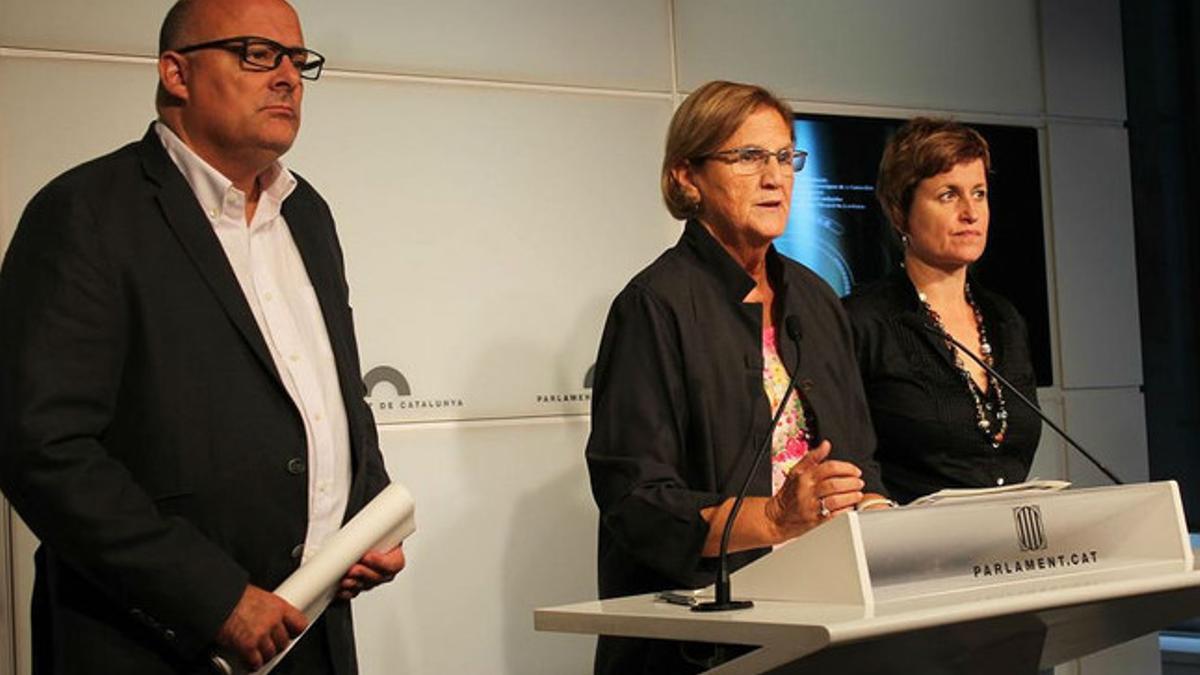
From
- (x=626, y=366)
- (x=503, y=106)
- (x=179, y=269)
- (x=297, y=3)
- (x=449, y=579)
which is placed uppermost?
(x=297, y=3)

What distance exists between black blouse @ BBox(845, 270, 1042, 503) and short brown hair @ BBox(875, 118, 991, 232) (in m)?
0.23

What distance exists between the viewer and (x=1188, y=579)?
2.25 meters

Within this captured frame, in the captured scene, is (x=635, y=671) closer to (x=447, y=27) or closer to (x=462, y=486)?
(x=462, y=486)

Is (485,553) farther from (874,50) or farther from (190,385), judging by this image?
(874,50)

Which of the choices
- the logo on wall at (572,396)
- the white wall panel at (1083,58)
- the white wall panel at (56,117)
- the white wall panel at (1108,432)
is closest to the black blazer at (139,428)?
the white wall panel at (56,117)

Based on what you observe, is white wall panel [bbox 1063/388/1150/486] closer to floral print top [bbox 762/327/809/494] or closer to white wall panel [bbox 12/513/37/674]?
floral print top [bbox 762/327/809/494]

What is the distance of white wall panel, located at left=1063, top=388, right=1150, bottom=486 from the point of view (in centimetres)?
498

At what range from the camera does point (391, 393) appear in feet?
12.5

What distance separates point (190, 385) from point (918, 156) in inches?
71.0

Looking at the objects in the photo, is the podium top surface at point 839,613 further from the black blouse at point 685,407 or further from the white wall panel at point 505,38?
the white wall panel at point 505,38

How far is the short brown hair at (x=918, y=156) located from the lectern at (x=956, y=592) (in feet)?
3.99

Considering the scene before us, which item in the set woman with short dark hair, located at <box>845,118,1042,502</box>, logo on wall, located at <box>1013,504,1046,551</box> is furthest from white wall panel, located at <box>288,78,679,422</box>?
logo on wall, located at <box>1013,504,1046,551</box>

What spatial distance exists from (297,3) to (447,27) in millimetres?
399

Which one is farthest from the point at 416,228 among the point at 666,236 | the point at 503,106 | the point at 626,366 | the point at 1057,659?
the point at 1057,659
